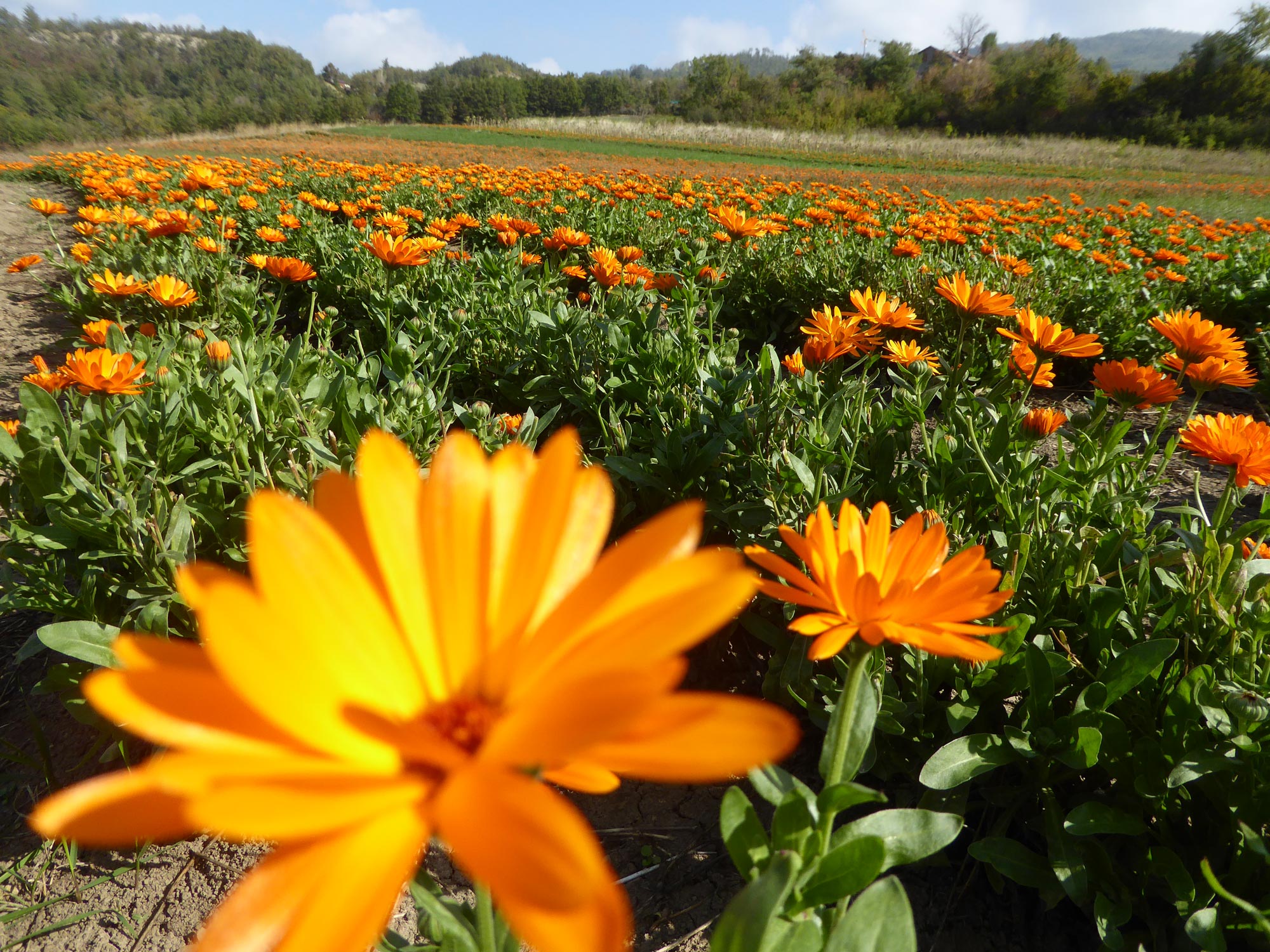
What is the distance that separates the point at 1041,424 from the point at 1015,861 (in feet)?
3.63

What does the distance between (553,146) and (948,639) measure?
1032 inches

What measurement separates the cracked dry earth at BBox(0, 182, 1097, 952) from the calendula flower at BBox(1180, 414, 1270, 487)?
0.98 m

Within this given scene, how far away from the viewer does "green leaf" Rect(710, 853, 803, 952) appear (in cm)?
55

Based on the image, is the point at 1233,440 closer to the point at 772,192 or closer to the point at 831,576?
the point at 831,576

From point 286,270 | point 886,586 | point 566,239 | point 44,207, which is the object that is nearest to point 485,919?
point 886,586

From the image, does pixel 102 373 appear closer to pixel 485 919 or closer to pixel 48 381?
pixel 48 381

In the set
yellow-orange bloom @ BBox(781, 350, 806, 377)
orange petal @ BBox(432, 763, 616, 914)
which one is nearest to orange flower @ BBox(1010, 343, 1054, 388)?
yellow-orange bloom @ BBox(781, 350, 806, 377)

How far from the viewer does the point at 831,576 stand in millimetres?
739

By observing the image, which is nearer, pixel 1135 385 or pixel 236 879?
pixel 236 879

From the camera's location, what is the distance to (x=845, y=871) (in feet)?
2.19

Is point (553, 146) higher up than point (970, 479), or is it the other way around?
point (553, 146)

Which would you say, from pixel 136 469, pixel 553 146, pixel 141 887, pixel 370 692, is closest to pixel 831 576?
pixel 370 692

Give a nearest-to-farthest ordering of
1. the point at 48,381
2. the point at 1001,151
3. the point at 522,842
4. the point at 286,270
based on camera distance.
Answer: the point at 522,842 < the point at 48,381 < the point at 286,270 < the point at 1001,151

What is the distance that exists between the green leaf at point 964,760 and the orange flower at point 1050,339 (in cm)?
100
